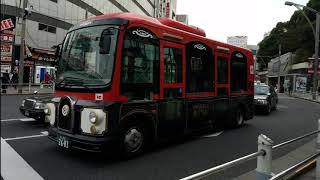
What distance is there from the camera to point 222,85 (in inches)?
444

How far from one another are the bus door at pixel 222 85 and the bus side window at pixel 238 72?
1.23 feet

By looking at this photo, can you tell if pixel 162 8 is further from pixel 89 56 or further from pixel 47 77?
pixel 89 56

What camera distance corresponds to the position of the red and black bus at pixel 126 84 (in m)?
6.96

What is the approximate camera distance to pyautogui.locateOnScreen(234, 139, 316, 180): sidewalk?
6.12 metres

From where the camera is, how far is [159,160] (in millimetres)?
7551

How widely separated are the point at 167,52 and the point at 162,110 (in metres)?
1.32

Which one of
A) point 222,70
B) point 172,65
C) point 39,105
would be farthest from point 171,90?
point 39,105

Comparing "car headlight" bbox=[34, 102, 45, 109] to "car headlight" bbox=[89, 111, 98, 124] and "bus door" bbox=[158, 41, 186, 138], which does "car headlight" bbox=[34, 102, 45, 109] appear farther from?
"car headlight" bbox=[89, 111, 98, 124]

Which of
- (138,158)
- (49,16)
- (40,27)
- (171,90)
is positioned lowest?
(138,158)

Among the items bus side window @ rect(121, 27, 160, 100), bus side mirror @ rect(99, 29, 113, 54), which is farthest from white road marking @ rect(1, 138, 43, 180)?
bus side mirror @ rect(99, 29, 113, 54)

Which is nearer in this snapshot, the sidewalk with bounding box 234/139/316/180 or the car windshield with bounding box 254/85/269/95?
the sidewalk with bounding box 234/139/316/180

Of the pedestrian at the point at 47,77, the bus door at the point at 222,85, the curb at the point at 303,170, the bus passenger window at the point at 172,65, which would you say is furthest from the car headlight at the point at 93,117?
the pedestrian at the point at 47,77

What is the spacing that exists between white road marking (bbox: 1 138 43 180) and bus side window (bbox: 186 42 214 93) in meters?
4.28

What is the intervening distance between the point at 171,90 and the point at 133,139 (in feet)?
5.43
